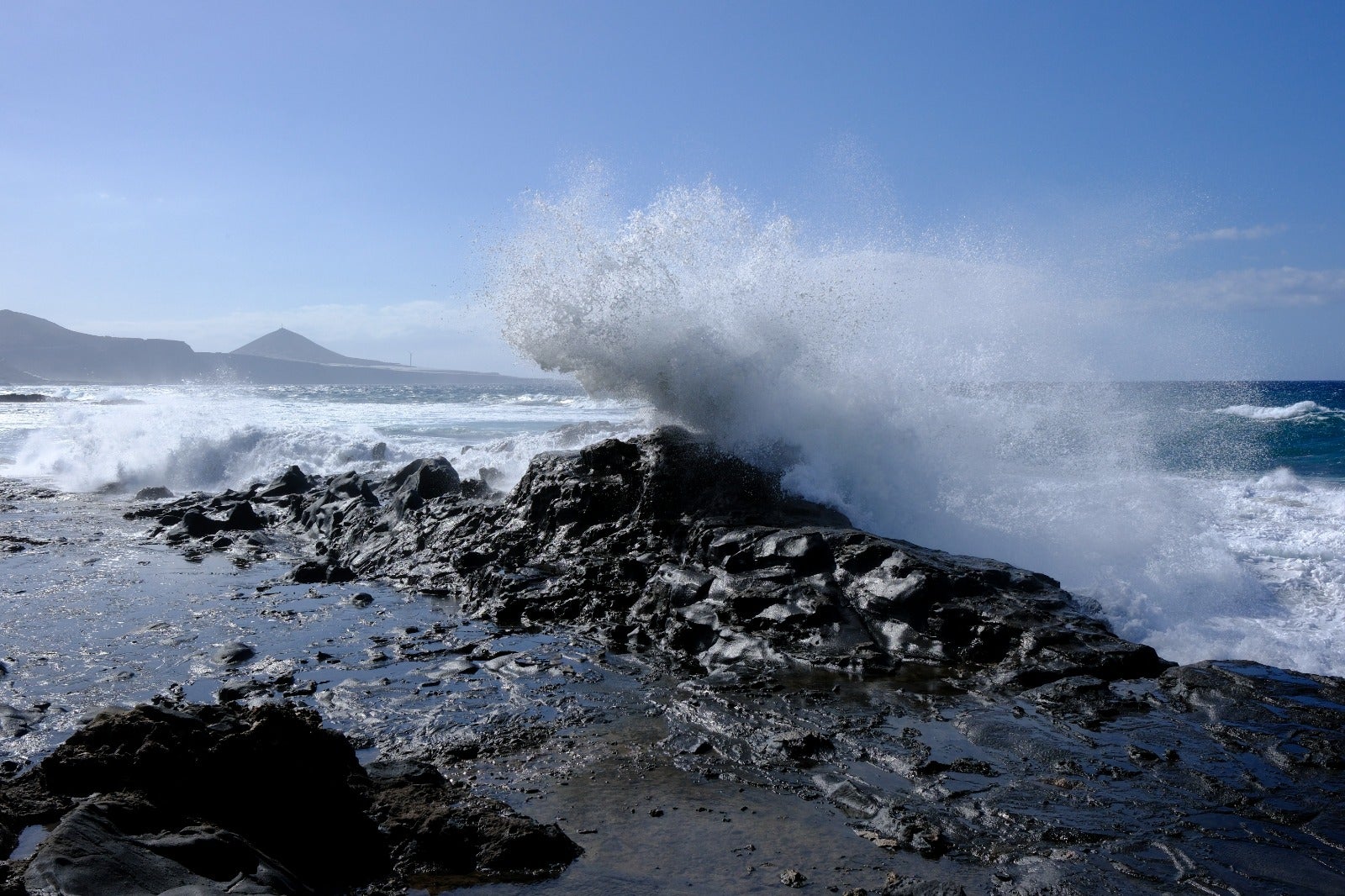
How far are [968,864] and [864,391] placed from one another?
683cm

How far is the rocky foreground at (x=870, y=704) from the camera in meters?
3.55

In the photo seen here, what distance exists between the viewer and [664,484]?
28.3 feet

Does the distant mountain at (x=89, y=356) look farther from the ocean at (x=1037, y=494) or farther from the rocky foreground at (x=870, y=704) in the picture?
the rocky foreground at (x=870, y=704)

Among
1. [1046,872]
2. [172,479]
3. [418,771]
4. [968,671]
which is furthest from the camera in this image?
[172,479]

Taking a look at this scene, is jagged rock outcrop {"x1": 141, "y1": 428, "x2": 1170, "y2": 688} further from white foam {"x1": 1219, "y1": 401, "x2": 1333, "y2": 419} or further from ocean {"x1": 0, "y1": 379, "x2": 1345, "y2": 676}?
white foam {"x1": 1219, "y1": 401, "x2": 1333, "y2": 419}

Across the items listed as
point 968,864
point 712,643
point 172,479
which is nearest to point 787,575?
point 712,643

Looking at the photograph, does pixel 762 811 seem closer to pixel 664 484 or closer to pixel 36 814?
pixel 36 814

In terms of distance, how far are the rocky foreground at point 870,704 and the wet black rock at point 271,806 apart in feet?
0.07

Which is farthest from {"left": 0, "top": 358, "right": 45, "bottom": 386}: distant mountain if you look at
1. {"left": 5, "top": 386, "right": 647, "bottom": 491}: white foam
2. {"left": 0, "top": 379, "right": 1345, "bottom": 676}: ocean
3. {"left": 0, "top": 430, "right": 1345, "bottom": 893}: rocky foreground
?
{"left": 0, "top": 430, "right": 1345, "bottom": 893}: rocky foreground

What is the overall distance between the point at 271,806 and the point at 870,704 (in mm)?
3461

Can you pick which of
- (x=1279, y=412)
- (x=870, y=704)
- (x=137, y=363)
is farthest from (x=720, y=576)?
(x=137, y=363)

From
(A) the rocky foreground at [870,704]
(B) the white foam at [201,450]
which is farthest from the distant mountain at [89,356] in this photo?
(A) the rocky foreground at [870,704]

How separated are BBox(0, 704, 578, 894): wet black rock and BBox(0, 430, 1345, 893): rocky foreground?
0.02 metres

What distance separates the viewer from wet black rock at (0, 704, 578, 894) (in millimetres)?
3344
